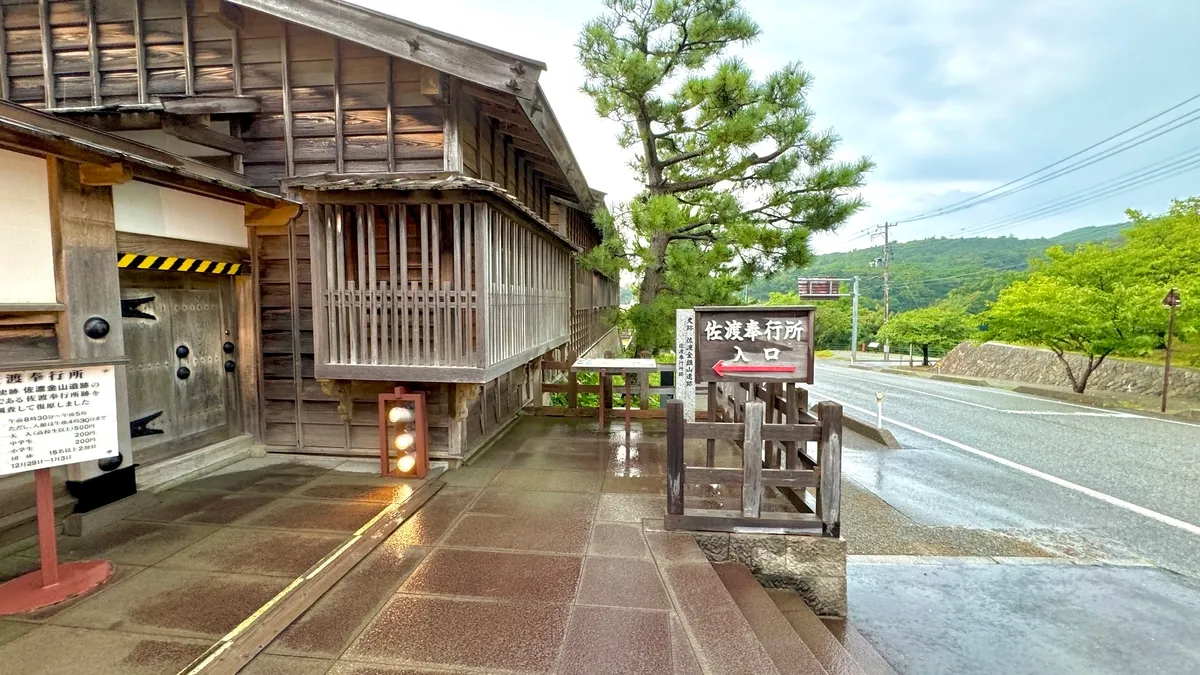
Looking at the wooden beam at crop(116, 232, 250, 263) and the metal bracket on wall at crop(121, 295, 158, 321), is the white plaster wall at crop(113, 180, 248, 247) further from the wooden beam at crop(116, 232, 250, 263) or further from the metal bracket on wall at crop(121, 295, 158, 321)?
the metal bracket on wall at crop(121, 295, 158, 321)

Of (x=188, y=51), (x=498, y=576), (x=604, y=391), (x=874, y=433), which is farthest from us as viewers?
(x=874, y=433)

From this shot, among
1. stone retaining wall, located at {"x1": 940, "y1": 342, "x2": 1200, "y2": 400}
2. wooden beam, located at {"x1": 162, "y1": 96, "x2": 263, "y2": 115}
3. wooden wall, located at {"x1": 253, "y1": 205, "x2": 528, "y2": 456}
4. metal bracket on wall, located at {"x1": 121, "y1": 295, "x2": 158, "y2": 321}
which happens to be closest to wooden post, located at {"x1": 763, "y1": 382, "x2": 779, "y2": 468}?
wooden wall, located at {"x1": 253, "y1": 205, "x2": 528, "y2": 456}

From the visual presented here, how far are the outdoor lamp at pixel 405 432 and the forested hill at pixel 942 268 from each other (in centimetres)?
4474

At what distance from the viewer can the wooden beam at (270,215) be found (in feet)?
18.1

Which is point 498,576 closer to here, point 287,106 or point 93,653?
point 93,653

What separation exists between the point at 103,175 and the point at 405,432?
333 centimetres

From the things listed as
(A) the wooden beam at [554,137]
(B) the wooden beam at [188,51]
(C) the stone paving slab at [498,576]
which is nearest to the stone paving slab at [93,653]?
(C) the stone paving slab at [498,576]

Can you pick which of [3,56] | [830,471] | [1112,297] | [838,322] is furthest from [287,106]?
[838,322]

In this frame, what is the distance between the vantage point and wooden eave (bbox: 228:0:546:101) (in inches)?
195

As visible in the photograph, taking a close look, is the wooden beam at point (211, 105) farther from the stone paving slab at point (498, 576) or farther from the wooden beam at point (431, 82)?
the stone paving slab at point (498, 576)

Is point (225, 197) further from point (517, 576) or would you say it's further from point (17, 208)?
point (517, 576)

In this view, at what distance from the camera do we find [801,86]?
29.7 feet

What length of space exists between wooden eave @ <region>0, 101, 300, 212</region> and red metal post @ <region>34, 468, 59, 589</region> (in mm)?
2131

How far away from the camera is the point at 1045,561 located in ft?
18.2
